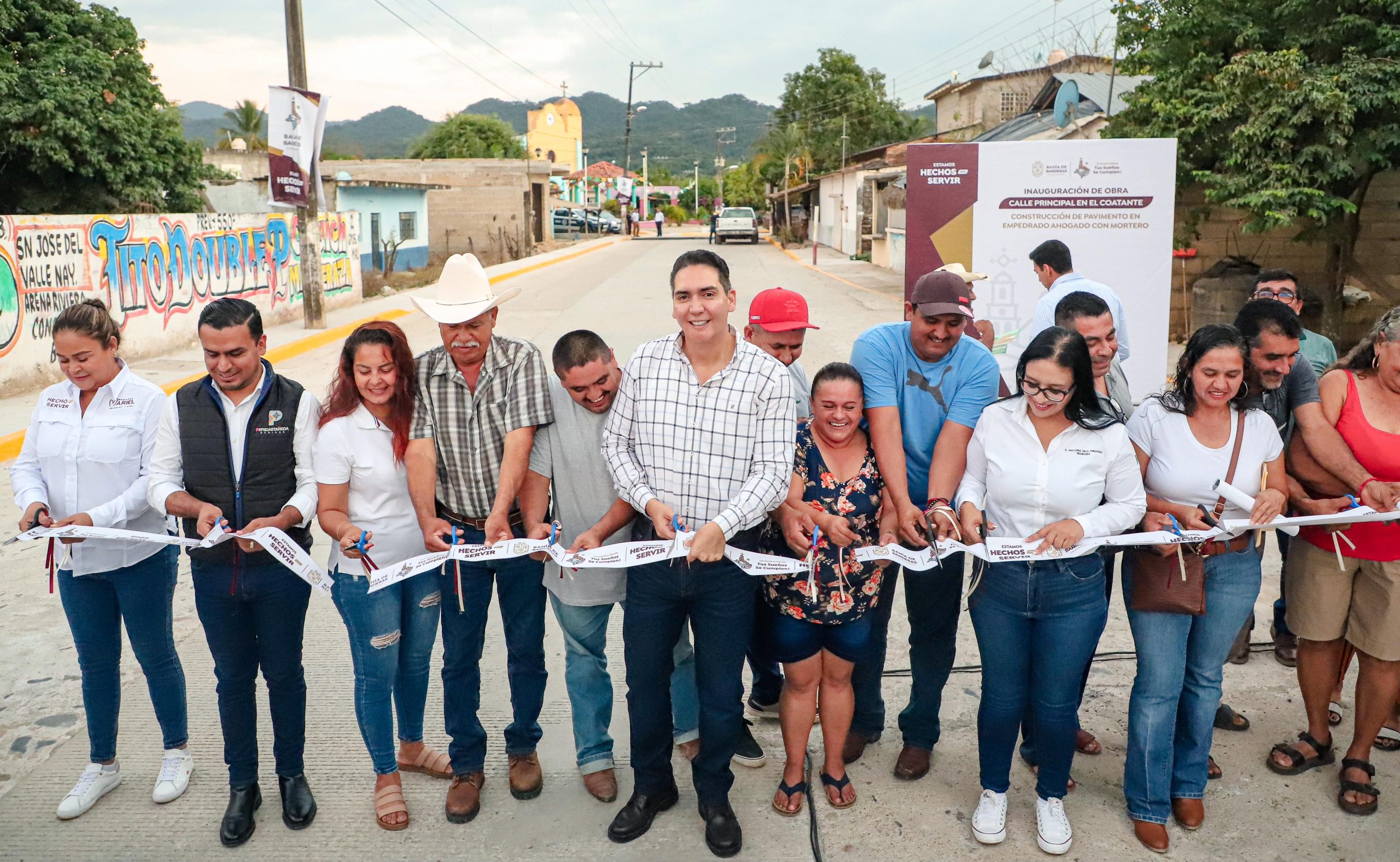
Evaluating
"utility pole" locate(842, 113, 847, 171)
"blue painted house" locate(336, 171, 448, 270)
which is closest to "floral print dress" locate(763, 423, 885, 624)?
"blue painted house" locate(336, 171, 448, 270)

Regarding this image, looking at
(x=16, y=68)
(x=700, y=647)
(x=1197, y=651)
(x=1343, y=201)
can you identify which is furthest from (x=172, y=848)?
(x=16, y=68)

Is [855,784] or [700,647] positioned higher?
[700,647]

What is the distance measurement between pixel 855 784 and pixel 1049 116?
21.2 metres

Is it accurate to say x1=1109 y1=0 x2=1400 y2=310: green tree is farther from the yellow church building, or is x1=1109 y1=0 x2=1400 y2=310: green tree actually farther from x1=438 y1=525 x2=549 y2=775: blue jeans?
the yellow church building

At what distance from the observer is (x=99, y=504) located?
372 cm

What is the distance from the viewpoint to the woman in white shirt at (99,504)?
11.9 ft

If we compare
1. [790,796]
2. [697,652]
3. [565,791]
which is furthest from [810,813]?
[565,791]

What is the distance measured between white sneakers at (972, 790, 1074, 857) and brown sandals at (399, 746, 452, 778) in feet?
6.50

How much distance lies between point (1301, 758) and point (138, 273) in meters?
13.7

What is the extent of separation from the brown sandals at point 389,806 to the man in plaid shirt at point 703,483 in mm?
753

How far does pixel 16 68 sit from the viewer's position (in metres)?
14.5

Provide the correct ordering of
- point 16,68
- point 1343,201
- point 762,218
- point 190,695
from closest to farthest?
point 190,695 < point 1343,201 < point 16,68 < point 762,218

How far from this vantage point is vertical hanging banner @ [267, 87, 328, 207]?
16.5 metres

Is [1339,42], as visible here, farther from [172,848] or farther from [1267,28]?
[172,848]
